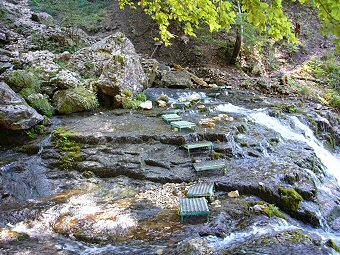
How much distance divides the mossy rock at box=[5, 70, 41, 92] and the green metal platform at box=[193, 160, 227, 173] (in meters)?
6.04

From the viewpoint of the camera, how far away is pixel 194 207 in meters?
4.73

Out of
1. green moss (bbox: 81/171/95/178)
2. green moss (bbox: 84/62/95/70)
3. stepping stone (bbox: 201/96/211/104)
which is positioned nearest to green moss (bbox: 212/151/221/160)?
green moss (bbox: 81/171/95/178)

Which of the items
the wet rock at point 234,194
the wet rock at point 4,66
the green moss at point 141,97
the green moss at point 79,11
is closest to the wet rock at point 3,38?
the wet rock at point 4,66

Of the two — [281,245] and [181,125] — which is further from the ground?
[181,125]

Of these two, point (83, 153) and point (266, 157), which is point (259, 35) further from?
point (83, 153)

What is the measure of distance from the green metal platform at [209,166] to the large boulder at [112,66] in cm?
520

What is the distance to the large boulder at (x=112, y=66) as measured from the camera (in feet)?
34.0

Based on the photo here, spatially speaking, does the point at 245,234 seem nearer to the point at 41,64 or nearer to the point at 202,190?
the point at 202,190

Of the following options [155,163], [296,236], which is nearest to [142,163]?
[155,163]

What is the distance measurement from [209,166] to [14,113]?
4973mm

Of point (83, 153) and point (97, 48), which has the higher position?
point (97, 48)

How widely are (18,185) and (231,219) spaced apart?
14.0 ft

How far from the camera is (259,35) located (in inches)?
642

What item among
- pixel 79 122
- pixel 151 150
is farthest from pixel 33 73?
pixel 151 150
